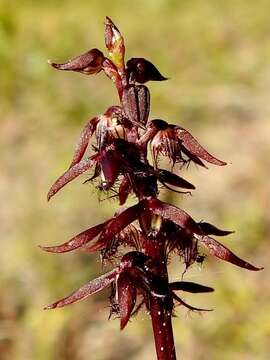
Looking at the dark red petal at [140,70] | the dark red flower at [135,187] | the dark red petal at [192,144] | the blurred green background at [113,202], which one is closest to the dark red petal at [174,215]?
the dark red flower at [135,187]

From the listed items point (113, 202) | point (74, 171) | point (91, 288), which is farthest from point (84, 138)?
point (113, 202)

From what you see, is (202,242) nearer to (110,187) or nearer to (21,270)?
(110,187)

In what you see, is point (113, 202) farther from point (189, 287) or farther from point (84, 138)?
point (84, 138)

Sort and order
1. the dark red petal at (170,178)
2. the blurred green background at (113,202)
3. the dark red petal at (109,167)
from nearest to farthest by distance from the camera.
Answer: the dark red petal at (109,167) < the dark red petal at (170,178) < the blurred green background at (113,202)

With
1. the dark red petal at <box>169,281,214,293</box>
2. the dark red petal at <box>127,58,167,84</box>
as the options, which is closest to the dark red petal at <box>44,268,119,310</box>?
the dark red petal at <box>169,281,214,293</box>

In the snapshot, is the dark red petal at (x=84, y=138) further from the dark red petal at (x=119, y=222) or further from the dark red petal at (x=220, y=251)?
the dark red petal at (x=220, y=251)

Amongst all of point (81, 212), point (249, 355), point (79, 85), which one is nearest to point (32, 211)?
point (81, 212)
